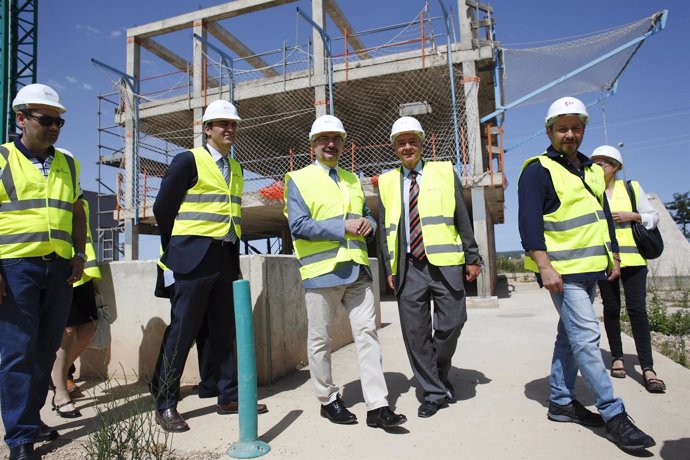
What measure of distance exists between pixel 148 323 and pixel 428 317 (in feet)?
8.22

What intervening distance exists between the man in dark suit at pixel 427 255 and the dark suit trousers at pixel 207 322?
3.91ft

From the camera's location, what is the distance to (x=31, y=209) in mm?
2871

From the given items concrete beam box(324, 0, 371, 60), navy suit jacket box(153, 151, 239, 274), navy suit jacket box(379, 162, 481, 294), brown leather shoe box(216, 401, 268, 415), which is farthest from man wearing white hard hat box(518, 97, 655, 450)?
concrete beam box(324, 0, 371, 60)

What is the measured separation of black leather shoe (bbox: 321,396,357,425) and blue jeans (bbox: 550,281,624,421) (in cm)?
128

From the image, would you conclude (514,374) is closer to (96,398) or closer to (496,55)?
(96,398)

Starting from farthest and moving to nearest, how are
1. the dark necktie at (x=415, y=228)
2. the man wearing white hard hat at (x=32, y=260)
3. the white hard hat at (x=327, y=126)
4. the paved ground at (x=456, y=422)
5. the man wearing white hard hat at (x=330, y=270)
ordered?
the dark necktie at (x=415, y=228) < the white hard hat at (x=327, y=126) < the man wearing white hard hat at (x=330, y=270) < the man wearing white hard hat at (x=32, y=260) < the paved ground at (x=456, y=422)

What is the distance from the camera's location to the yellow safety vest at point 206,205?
3254 millimetres

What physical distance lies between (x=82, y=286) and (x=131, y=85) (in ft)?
45.7

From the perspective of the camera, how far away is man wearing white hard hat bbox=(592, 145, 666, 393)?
3795mm

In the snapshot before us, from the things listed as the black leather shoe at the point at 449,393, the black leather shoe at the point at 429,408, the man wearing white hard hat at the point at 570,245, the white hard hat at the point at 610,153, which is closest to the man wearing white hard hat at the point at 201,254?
the black leather shoe at the point at 429,408

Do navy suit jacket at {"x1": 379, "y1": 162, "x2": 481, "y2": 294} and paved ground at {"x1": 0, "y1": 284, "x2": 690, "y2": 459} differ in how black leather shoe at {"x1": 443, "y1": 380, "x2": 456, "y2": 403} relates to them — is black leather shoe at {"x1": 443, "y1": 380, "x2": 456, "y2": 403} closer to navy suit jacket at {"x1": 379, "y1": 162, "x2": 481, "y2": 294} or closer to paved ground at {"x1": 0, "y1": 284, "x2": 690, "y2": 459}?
paved ground at {"x1": 0, "y1": 284, "x2": 690, "y2": 459}

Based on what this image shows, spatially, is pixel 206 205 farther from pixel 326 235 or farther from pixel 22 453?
pixel 22 453

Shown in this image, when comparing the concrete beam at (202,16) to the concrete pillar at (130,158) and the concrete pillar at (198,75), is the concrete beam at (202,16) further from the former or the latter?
the concrete pillar at (130,158)

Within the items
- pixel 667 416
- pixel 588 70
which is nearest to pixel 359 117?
pixel 588 70
